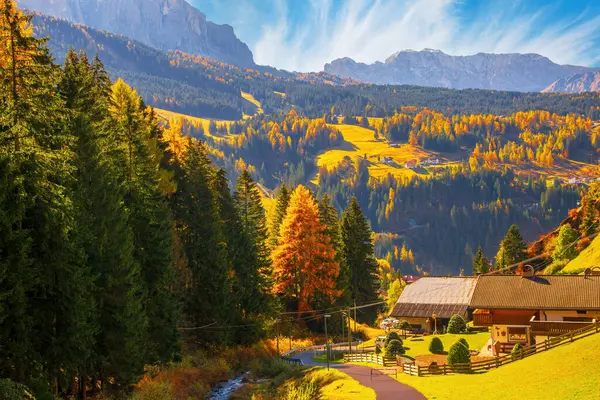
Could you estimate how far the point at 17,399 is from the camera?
18.6 metres

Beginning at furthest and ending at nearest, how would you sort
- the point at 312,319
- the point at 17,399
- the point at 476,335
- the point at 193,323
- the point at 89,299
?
1. the point at 312,319
2. the point at 476,335
3. the point at 193,323
4. the point at 89,299
5. the point at 17,399

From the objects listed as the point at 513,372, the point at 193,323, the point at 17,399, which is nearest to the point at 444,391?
the point at 513,372

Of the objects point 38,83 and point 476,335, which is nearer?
point 38,83

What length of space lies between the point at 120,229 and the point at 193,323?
21497mm

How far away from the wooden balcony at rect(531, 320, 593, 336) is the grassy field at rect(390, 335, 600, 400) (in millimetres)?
4133

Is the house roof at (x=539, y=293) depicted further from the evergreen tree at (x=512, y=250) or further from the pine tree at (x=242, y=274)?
the evergreen tree at (x=512, y=250)

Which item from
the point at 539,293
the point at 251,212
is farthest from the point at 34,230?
the point at 251,212

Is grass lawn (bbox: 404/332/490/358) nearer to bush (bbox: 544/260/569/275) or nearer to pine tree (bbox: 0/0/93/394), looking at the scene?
bush (bbox: 544/260/569/275)

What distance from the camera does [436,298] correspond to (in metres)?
67.8

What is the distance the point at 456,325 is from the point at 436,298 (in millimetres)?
9607

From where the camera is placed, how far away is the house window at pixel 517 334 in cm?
4122

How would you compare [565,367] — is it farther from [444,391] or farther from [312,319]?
[312,319]

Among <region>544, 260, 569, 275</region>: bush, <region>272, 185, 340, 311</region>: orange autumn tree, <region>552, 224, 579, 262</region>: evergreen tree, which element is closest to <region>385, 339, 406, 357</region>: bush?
<region>272, 185, 340, 311</region>: orange autumn tree

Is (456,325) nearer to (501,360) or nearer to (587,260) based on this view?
(587,260)
